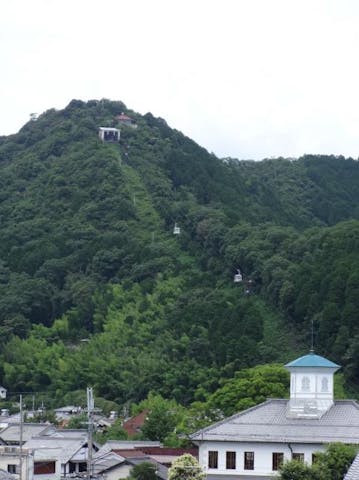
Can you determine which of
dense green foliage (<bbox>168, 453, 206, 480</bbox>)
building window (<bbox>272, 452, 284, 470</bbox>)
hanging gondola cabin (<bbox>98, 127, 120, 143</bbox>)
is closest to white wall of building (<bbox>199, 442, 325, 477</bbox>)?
building window (<bbox>272, 452, 284, 470</bbox>)

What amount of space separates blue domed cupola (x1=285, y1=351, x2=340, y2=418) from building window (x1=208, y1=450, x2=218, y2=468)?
343cm

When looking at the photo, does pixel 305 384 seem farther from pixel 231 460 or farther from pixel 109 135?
pixel 109 135

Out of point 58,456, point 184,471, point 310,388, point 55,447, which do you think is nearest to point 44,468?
point 58,456

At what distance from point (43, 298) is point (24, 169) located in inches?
1329

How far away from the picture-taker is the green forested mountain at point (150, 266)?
104m

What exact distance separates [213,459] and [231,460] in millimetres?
740

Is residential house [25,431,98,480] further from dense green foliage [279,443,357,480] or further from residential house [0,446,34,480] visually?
dense green foliage [279,443,357,480]

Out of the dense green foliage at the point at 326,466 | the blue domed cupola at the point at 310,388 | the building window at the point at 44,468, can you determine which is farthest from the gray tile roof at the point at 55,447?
the dense green foliage at the point at 326,466

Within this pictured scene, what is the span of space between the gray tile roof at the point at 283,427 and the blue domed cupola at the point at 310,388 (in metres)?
0.38

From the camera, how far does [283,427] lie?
6069cm

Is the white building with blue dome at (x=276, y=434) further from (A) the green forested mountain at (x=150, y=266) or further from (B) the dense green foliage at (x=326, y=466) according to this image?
(A) the green forested mountain at (x=150, y=266)

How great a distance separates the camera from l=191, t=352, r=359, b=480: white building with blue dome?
194 feet

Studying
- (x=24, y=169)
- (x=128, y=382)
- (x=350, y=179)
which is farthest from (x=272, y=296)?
(x=350, y=179)

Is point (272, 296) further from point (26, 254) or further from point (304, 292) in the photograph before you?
point (26, 254)
